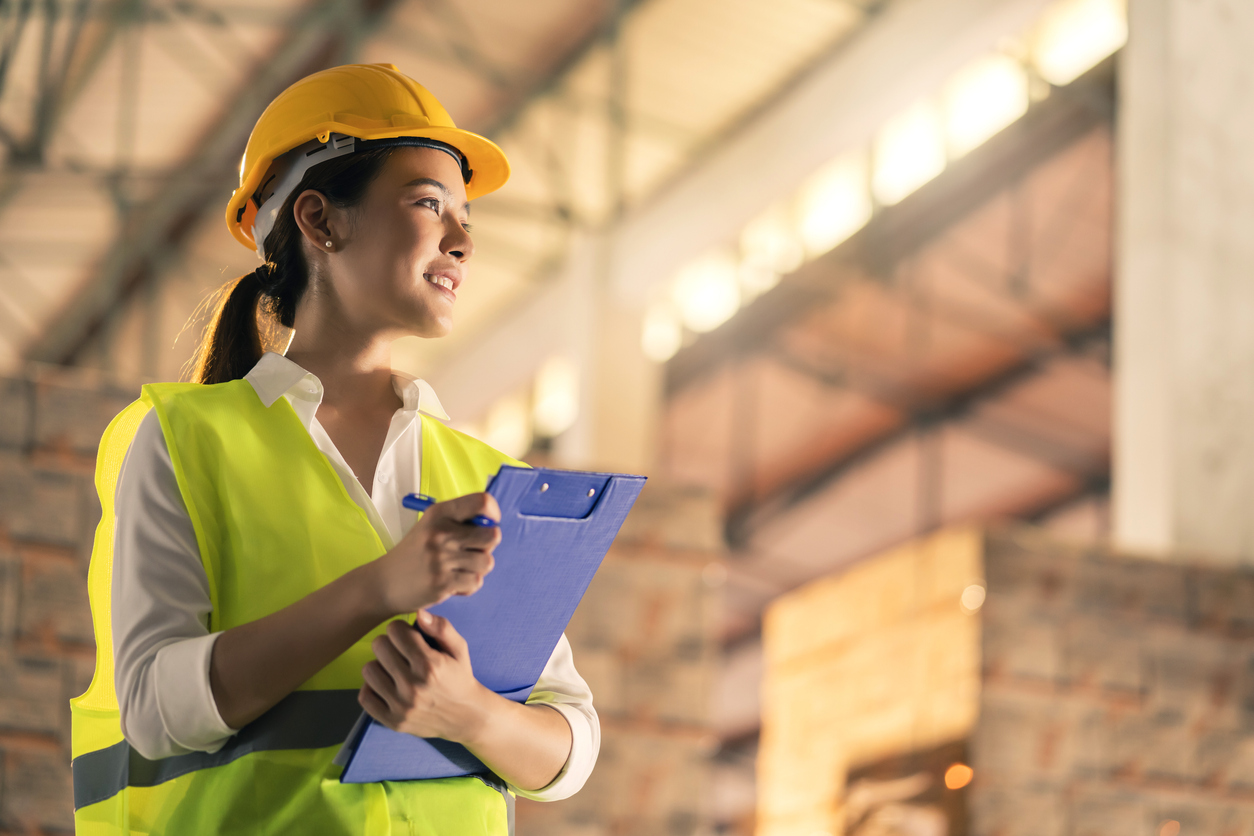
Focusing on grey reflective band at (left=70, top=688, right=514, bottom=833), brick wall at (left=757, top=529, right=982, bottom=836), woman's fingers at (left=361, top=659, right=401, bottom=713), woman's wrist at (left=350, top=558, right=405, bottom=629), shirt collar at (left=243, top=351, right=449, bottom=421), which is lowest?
grey reflective band at (left=70, top=688, right=514, bottom=833)

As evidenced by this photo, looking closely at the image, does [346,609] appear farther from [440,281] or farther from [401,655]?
[440,281]

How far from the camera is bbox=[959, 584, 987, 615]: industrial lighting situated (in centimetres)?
606

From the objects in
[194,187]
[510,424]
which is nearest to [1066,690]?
[194,187]

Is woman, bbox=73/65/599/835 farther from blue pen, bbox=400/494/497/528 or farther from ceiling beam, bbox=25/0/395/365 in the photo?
ceiling beam, bbox=25/0/395/365

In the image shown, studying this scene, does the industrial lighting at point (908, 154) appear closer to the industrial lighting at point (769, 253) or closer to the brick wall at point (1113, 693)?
the industrial lighting at point (769, 253)

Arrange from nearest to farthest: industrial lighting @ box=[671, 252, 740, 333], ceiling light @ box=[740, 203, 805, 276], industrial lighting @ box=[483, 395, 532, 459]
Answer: ceiling light @ box=[740, 203, 805, 276]
industrial lighting @ box=[671, 252, 740, 333]
industrial lighting @ box=[483, 395, 532, 459]

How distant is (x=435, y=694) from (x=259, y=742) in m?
0.22

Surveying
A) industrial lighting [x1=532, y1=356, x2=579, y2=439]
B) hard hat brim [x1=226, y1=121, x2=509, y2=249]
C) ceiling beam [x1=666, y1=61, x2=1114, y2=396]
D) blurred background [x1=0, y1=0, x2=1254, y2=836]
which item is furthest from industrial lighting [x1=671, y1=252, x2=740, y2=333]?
hard hat brim [x1=226, y1=121, x2=509, y2=249]

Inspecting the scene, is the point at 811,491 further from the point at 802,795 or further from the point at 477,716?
the point at 477,716

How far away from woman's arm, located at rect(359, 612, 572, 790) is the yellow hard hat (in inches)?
25.7

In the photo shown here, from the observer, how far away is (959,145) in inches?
465

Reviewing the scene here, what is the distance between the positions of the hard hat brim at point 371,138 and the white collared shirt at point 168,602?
11.3 inches

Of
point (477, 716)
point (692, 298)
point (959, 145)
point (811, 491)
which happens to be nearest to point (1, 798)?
point (477, 716)

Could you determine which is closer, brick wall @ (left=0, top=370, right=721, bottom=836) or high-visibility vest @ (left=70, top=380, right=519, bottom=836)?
high-visibility vest @ (left=70, top=380, right=519, bottom=836)
